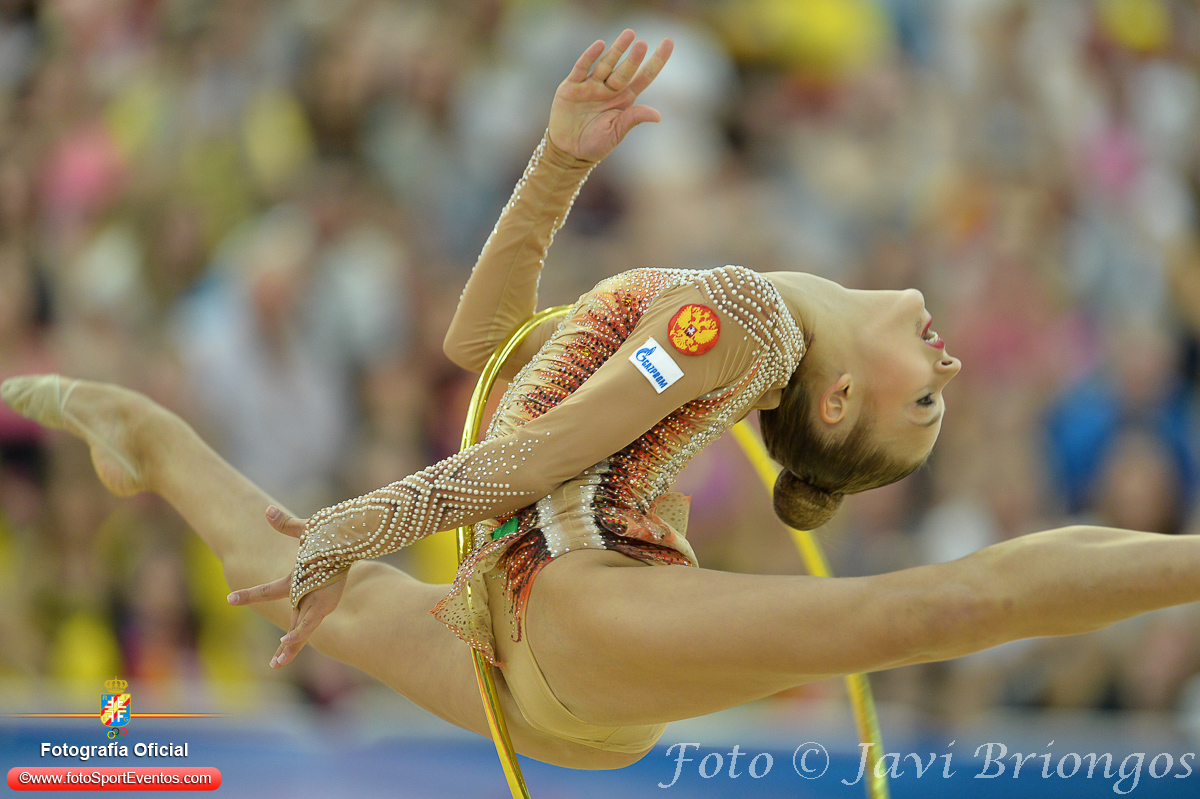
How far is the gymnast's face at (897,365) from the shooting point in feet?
6.91

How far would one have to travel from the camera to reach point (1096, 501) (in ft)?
14.0

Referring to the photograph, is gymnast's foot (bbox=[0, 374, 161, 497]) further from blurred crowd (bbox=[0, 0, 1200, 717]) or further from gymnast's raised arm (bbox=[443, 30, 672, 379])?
blurred crowd (bbox=[0, 0, 1200, 717])

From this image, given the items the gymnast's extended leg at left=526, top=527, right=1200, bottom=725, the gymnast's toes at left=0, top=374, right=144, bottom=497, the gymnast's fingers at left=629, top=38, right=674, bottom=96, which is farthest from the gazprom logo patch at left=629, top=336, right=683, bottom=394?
the gymnast's toes at left=0, top=374, right=144, bottom=497

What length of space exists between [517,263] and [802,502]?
0.77 m

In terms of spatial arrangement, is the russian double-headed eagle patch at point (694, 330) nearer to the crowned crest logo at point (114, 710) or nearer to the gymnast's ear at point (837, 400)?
the gymnast's ear at point (837, 400)

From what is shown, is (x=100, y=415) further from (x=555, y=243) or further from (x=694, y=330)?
(x=555, y=243)

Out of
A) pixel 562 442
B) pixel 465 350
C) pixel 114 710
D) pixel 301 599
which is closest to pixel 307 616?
pixel 301 599

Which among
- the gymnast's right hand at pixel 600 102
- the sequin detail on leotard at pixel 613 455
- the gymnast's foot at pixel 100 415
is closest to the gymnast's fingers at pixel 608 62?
the gymnast's right hand at pixel 600 102

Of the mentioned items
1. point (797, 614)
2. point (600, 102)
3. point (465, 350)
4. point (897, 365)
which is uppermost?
point (600, 102)

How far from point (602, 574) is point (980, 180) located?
342 cm

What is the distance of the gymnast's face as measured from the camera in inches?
82.9

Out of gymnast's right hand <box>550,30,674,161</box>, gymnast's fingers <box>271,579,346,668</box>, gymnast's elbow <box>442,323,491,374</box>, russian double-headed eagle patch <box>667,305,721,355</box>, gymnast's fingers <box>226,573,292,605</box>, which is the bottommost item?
gymnast's fingers <box>271,579,346,668</box>

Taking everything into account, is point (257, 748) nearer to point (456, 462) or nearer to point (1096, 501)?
point (456, 462)

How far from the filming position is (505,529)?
2.15 m
